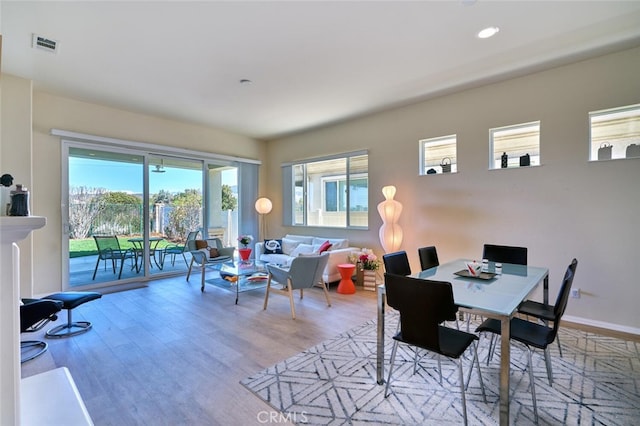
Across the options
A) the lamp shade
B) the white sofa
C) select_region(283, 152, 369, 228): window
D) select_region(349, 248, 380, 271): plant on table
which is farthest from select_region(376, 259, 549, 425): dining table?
the lamp shade

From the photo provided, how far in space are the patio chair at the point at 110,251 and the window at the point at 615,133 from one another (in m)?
6.97

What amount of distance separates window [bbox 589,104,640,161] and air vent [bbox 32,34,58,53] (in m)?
5.87

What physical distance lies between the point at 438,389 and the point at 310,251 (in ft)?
12.1

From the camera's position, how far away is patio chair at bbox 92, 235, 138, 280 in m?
4.93

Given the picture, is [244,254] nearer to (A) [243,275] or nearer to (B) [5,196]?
(A) [243,275]

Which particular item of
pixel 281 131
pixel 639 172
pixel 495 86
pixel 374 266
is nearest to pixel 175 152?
pixel 281 131

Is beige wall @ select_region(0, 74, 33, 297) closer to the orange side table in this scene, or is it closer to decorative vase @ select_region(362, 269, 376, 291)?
the orange side table

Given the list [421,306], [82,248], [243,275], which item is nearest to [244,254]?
[243,275]

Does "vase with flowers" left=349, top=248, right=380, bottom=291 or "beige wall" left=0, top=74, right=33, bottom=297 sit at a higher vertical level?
"beige wall" left=0, top=74, right=33, bottom=297

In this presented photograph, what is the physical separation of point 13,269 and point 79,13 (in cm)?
263

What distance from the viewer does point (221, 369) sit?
241 centimetres

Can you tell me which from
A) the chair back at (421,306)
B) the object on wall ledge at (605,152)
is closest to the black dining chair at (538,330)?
the chair back at (421,306)

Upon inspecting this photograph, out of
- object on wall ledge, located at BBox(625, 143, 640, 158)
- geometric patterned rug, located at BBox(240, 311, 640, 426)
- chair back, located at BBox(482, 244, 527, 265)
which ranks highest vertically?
object on wall ledge, located at BBox(625, 143, 640, 158)

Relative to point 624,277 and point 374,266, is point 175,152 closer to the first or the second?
point 374,266
